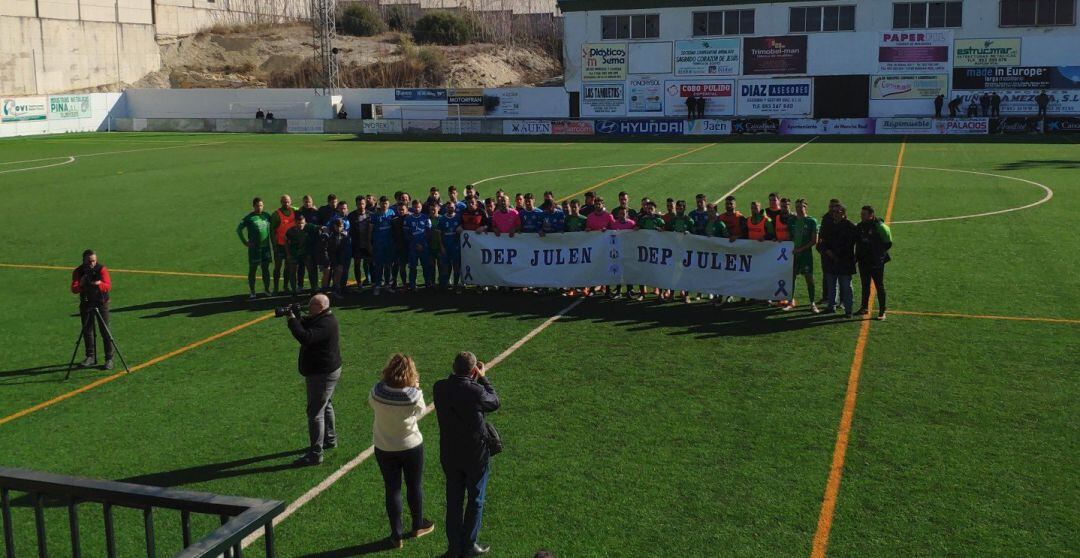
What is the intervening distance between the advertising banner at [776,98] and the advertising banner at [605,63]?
26.4 feet

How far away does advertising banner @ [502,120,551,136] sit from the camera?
6506 cm

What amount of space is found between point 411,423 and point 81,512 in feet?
11.0

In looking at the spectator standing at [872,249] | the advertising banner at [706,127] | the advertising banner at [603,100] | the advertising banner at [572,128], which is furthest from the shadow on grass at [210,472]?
the advertising banner at [603,100]

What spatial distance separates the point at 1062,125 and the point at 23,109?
202ft

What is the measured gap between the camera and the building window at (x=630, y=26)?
66.8 metres

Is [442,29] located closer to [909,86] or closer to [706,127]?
[706,127]

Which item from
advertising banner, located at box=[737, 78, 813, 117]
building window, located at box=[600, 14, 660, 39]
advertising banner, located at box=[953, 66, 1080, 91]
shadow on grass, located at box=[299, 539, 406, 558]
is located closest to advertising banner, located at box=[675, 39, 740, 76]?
advertising banner, located at box=[737, 78, 813, 117]

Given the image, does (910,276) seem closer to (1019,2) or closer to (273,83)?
(1019,2)

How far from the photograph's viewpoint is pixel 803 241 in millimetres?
16656

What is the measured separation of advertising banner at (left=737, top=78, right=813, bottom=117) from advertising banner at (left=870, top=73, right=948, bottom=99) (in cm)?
404

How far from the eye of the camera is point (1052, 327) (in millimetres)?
15164

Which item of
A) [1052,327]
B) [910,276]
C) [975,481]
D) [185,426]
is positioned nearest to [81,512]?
[185,426]

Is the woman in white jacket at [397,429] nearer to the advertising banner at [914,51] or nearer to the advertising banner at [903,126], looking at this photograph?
the advertising banner at [903,126]

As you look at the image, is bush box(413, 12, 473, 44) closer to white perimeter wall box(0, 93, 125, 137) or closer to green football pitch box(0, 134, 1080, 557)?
white perimeter wall box(0, 93, 125, 137)
